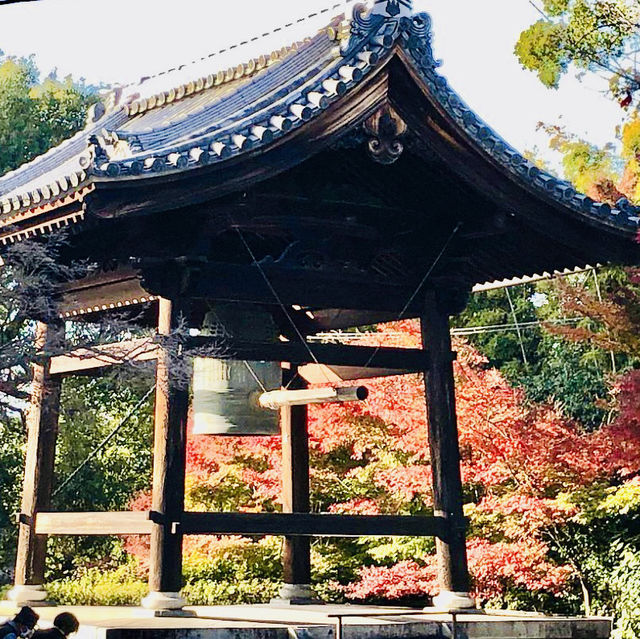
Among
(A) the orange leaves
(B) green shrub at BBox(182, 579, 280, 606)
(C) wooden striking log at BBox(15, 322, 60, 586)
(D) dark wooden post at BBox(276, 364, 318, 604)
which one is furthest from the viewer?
(B) green shrub at BBox(182, 579, 280, 606)

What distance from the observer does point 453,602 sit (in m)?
9.68

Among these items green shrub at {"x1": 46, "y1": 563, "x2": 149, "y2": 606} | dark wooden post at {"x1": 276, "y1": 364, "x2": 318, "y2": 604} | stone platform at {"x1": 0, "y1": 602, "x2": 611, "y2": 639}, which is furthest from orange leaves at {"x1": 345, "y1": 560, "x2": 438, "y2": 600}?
stone platform at {"x1": 0, "y1": 602, "x2": 611, "y2": 639}

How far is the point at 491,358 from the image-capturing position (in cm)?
2300

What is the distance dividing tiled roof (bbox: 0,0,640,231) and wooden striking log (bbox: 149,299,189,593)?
1378 mm

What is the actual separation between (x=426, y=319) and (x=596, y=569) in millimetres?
5999

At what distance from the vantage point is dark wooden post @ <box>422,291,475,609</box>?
9.79m

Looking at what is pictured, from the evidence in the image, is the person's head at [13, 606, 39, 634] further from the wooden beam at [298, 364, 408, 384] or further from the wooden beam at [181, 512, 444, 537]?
the wooden beam at [298, 364, 408, 384]

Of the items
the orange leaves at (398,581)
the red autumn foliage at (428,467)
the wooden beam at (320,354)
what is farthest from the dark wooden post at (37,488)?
the orange leaves at (398,581)

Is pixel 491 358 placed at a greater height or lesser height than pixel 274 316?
greater

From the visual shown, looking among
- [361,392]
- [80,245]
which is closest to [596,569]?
[361,392]

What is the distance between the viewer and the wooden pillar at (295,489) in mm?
11320

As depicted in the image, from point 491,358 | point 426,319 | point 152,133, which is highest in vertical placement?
point 491,358

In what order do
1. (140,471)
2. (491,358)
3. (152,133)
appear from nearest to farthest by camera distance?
(152,133)
(140,471)
(491,358)

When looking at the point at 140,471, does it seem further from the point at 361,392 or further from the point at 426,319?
the point at 361,392
